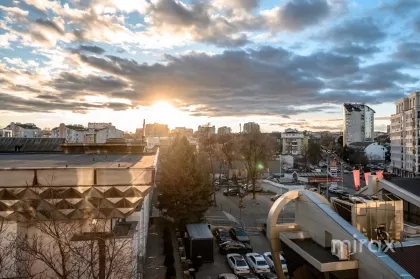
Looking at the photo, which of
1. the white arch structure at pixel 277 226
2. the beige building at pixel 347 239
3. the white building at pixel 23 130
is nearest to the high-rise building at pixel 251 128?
the white building at pixel 23 130

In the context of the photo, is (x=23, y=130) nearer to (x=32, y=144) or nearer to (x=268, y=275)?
(x=32, y=144)

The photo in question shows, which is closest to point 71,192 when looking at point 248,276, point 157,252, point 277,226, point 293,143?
point 277,226

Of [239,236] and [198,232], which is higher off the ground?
A: [198,232]

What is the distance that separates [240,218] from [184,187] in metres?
7.62

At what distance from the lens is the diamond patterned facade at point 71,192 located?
8031 mm

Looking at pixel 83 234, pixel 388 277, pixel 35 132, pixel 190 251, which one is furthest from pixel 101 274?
pixel 35 132

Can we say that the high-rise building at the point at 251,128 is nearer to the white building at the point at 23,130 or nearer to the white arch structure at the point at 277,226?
the white building at the point at 23,130

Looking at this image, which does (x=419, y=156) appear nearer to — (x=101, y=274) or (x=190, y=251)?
(x=190, y=251)

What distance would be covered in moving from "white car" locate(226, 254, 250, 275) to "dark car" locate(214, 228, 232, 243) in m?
3.41

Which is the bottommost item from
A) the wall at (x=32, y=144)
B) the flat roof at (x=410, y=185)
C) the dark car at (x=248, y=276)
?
the dark car at (x=248, y=276)

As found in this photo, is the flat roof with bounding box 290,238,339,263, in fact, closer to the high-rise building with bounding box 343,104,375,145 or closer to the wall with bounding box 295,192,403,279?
the wall with bounding box 295,192,403,279

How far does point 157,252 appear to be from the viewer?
60.4 ft

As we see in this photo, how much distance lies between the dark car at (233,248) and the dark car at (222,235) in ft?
3.55

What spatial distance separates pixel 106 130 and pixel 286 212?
39764 mm
